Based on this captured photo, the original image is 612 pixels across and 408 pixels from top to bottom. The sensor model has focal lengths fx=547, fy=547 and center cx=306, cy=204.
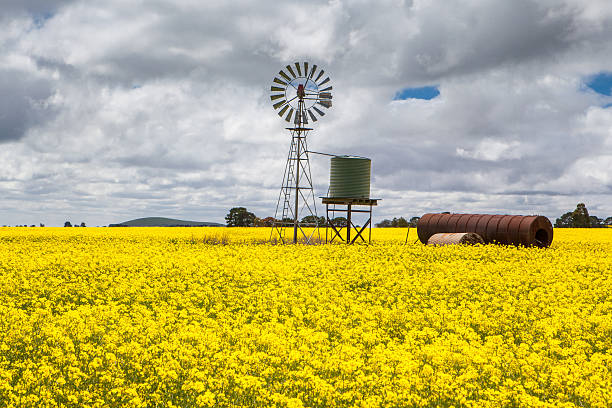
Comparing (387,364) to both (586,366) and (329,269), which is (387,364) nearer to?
(586,366)

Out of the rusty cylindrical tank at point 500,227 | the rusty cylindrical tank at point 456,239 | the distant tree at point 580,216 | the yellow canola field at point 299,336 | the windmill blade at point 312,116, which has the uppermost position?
the windmill blade at point 312,116

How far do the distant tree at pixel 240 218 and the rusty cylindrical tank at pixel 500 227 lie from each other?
3638cm

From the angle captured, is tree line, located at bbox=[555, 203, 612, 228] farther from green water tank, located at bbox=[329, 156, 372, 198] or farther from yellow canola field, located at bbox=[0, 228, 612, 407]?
yellow canola field, located at bbox=[0, 228, 612, 407]

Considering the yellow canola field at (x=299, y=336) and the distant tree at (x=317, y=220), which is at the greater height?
the distant tree at (x=317, y=220)

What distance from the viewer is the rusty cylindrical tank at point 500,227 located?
29.8 meters

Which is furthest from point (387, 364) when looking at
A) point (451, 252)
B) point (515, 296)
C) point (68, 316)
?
point (451, 252)

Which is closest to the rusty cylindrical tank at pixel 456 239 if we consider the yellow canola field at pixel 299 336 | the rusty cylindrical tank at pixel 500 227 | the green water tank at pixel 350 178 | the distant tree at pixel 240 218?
the rusty cylindrical tank at pixel 500 227

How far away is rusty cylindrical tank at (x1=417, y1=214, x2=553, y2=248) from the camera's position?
1172 inches

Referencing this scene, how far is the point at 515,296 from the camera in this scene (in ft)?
49.1

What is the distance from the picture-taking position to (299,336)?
9.64 meters

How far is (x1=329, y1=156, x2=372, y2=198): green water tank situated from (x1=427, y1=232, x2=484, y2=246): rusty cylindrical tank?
16.9ft

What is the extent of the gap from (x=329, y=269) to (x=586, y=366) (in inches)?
436

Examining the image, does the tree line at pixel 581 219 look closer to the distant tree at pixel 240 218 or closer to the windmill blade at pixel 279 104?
the distant tree at pixel 240 218

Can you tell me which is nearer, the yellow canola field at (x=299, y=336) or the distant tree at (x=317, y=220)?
the yellow canola field at (x=299, y=336)
